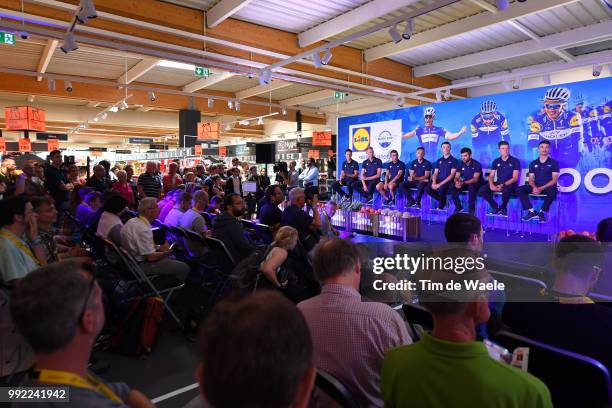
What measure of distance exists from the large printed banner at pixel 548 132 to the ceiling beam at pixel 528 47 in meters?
0.85

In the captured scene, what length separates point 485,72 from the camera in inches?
466

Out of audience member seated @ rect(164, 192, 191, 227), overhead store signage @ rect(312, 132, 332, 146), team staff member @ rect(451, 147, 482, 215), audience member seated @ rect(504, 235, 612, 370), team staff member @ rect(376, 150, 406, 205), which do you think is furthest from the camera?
overhead store signage @ rect(312, 132, 332, 146)

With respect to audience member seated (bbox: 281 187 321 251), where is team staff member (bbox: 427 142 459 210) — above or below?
above

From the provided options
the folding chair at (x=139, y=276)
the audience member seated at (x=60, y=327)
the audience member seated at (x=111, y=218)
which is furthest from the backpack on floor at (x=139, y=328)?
the audience member seated at (x=60, y=327)

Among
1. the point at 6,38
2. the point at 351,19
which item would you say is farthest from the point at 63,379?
the point at 351,19

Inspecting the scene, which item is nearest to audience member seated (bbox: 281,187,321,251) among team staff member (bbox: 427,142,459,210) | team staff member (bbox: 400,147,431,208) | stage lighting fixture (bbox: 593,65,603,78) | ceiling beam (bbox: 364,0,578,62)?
ceiling beam (bbox: 364,0,578,62)

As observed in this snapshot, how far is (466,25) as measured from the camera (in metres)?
7.36

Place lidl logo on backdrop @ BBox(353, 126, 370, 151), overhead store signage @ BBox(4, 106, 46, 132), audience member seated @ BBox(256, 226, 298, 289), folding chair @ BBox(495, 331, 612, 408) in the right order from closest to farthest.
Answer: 1. folding chair @ BBox(495, 331, 612, 408)
2. audience member seated @ BBox(256, 226, 298, 289)
3. overhead store signage @ BBox(4, 106, 46, 132)
4. lidl logo on backdrop @ BBox(353, 126, 370, 151)

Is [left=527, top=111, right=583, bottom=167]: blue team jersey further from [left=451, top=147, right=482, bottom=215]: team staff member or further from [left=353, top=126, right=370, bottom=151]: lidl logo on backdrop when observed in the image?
[left=353, top=126, right=370, bottom=151]: lidl logo on backdrop

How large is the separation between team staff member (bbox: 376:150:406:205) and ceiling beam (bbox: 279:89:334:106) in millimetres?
4075

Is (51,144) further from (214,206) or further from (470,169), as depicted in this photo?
(470,169)

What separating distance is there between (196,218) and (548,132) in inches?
279

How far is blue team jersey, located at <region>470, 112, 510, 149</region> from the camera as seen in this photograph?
887 centimetres

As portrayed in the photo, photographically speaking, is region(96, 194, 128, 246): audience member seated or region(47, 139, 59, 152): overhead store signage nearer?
region(96, 194, 128, 246): audience member seated
